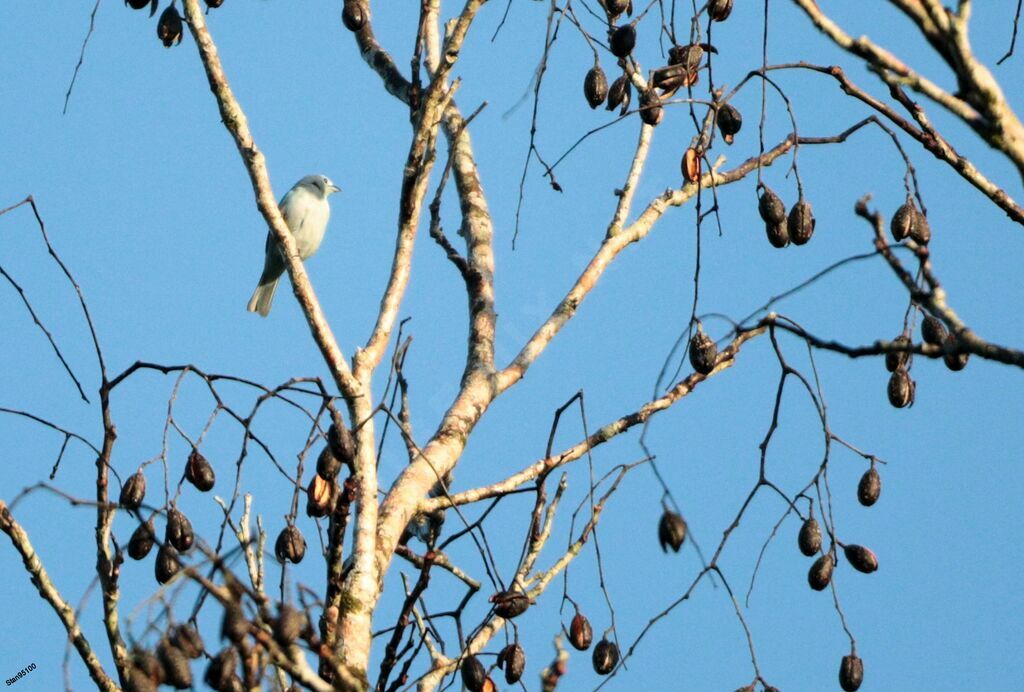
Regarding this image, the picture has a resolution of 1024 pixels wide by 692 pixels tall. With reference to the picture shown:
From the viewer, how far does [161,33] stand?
162 inches

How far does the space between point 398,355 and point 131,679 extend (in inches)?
54.5

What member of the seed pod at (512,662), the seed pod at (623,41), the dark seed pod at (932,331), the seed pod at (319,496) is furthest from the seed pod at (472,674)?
the seed pod at (623,41)

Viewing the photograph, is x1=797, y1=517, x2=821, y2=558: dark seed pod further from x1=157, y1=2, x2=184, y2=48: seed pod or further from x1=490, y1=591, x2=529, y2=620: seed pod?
x1=157, y1=2, x2=184, y2=48: seed pod

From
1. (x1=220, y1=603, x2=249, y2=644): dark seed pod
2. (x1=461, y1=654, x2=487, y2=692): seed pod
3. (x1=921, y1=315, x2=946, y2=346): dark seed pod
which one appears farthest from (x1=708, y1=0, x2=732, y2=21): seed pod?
(x1=220, y1=603, x2=249, y2=644): dark seed pod

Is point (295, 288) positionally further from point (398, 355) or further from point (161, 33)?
point (161, 33)

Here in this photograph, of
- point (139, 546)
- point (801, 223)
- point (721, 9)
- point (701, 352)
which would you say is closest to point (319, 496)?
point (139, 546)

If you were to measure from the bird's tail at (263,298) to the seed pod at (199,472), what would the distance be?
6554 millimetres

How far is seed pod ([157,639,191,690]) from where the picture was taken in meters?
2.62

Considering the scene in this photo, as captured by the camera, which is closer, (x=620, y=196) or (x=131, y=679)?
(x=131, y=679)

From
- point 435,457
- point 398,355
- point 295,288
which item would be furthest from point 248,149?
point 435,457

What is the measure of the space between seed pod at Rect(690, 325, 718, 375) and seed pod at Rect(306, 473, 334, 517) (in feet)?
3.88

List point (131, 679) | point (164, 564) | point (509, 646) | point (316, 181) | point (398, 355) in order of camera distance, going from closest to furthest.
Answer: point (131, 679) < point (164, 564) < point (398, 355) < point (509, 646) < point (316, 181)

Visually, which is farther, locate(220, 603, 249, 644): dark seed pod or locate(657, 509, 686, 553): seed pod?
locate(657, 509, 686, 553): seed pod

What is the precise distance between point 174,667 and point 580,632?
1.92 meters
